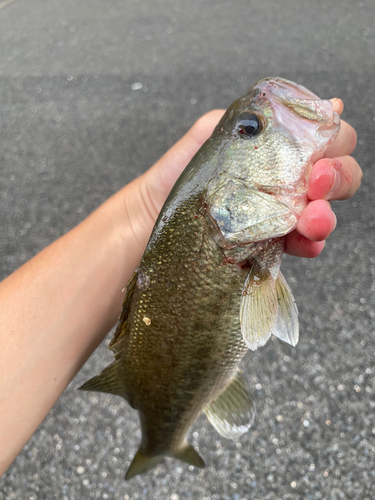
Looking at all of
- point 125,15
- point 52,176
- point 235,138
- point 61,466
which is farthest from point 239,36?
point 61,466

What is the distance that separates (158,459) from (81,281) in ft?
2.62

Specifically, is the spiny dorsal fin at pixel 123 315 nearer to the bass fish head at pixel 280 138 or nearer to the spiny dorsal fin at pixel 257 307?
the spiny dorsal fin at pixel 257 307

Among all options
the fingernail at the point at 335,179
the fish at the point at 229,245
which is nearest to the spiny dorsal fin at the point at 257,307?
the fish at the point at 229,245

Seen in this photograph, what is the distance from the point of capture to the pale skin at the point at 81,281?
4.02 feet

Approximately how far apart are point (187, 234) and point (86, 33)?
524 cm

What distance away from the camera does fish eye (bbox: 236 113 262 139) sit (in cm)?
Result: 110

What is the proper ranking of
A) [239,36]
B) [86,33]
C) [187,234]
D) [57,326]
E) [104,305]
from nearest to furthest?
[187,234], [57,326], [104,305], [239,36], [86,33]

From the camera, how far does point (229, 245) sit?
3.45ft

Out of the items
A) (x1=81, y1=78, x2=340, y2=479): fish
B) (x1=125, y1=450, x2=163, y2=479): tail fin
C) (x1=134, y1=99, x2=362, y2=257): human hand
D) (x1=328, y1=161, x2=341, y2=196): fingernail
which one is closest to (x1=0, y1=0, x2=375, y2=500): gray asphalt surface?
(x1=125, y1=450, x2=163, y2=479): tail fin

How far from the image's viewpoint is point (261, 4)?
520 cm

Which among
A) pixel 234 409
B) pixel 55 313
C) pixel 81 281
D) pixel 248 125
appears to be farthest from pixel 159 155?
pixel 234 409

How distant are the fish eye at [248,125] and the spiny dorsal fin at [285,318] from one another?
0.45 metres

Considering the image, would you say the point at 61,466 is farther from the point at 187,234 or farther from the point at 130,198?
the point at 187,234

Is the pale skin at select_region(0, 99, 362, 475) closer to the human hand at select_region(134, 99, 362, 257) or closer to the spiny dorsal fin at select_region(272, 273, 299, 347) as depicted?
the human hand at select_region(134, 99, 362, 257)
